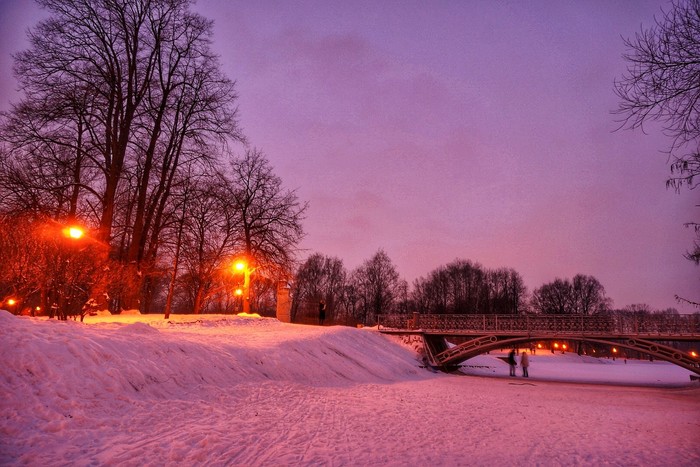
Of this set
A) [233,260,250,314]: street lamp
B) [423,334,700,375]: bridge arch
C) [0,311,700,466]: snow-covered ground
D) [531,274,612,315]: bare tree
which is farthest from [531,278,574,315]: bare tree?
[0,311,700,466]: snow-covered ground

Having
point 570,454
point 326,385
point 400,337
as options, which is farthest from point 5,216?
point 400,337

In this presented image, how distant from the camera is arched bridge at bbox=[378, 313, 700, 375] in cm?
2288

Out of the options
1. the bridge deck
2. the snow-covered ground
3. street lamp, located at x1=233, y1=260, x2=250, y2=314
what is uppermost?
street lamp, located at x1=233, y1=260, x2=250, y2=314

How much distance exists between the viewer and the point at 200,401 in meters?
8.10

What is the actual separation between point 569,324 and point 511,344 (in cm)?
468

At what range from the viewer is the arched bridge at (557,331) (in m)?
22.9

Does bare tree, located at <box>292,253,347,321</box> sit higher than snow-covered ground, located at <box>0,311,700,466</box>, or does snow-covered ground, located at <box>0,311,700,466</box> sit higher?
bare tree, located at <box>292,253,347,321</box>

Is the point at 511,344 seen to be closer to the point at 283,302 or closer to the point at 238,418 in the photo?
the point at 283,302

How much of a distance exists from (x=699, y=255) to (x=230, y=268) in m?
24.5

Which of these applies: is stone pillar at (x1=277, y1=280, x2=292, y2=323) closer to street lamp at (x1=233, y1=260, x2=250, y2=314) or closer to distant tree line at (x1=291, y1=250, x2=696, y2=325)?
street lamp at (x1=233, y1=260, x2=250, y2=314)

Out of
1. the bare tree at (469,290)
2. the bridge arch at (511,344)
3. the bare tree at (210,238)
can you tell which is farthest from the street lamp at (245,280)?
the bare tree at (469,290)

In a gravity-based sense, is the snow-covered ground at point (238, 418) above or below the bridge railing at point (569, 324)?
below

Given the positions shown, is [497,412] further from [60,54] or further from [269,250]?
[60,54]

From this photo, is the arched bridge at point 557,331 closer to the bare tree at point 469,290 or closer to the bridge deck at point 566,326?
the bridge deck at point 566,326
